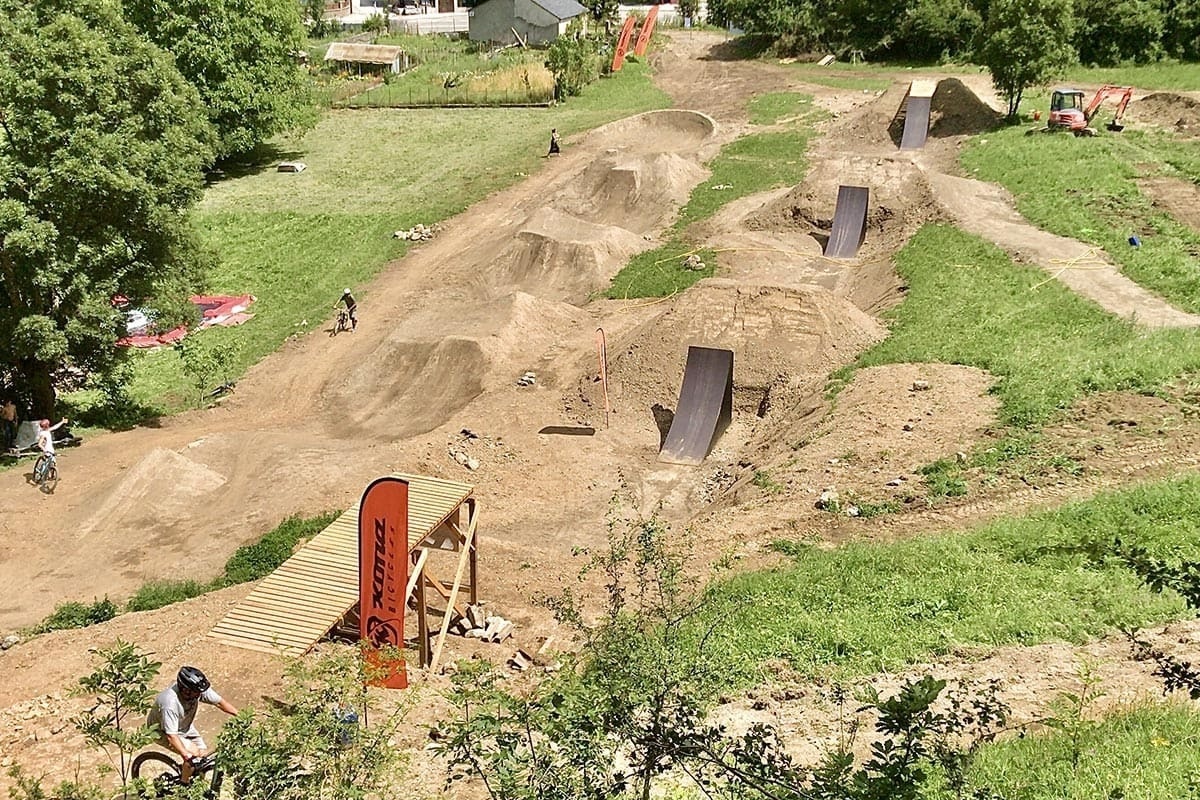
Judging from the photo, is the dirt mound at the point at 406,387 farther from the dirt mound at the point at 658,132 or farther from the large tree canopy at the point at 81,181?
the dirt mound at the point at 658,132

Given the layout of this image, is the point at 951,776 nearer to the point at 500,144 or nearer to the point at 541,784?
the point at 541,784

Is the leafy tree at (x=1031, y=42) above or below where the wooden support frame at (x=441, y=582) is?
above

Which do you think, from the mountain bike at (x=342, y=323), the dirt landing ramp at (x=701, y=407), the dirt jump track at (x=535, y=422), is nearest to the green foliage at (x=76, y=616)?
the dirt jump track at (x=535, y=422)

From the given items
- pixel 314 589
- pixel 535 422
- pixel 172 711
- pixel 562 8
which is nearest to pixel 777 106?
pixel 562 8

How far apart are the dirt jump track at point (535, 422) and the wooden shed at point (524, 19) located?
36723 millimetres

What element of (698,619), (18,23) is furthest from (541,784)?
(18,23)

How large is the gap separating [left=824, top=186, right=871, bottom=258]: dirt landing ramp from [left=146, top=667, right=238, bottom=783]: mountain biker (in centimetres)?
2527

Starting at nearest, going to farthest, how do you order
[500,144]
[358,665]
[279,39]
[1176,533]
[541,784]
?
[541,784] < [358,665] < [1176,533] < [279,39] < [500,144]

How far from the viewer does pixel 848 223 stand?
31.2 m

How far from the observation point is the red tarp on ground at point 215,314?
30.4 m

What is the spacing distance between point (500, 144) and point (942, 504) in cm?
3721

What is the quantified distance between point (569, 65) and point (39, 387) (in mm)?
39163

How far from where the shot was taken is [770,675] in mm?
11352

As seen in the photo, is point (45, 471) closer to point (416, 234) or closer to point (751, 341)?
point (751, 341)
